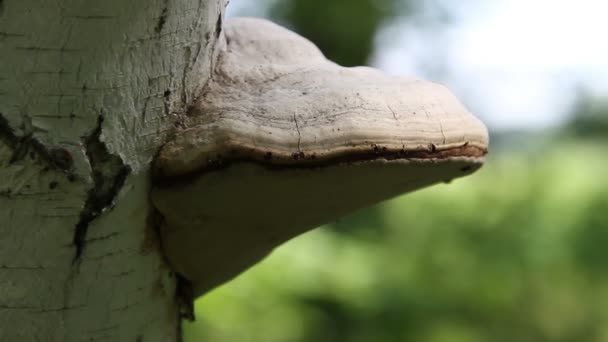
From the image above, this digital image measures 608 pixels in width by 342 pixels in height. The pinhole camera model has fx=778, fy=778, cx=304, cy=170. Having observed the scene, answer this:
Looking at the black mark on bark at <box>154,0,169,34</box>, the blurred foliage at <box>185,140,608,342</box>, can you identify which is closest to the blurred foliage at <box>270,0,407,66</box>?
the blurred foliage at <box>185,140,608,342</box>

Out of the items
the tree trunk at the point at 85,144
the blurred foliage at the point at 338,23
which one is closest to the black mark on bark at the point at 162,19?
the tree trunk at the point at 85,144

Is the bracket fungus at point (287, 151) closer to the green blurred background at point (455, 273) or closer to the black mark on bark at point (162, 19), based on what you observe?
the black mark on bark at point (162, 19)

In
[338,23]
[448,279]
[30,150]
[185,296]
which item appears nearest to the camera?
[30,150]

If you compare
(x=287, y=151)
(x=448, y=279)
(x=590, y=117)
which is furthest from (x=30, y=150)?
(x=590, y=117)

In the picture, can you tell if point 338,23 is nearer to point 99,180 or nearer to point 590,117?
point 590,117

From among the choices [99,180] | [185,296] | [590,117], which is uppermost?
[99,180]

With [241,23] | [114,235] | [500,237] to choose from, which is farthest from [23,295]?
[500,237]

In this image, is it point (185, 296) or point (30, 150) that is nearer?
point (30, 150)
